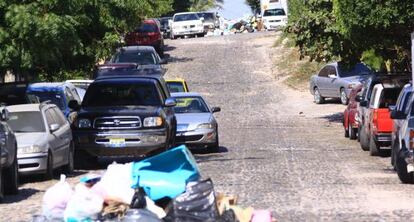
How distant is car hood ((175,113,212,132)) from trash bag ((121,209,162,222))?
15.1 m

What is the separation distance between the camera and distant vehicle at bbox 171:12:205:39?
64.6 meters

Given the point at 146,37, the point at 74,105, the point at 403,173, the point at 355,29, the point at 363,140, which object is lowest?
the point at 146,37

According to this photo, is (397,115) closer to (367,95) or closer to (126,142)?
(126,142)

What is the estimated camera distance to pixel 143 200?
11156 millimetres

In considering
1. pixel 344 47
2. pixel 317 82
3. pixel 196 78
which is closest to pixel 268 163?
pixel 344 47

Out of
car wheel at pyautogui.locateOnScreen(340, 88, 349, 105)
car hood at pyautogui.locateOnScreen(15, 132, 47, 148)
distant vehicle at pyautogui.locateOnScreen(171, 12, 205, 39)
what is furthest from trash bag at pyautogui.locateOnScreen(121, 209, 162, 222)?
distant vehicle at pyautogui.locateOnScreen(171, 12, 205, 39)

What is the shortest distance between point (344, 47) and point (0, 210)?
1885 cm

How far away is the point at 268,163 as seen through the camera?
76.4ft

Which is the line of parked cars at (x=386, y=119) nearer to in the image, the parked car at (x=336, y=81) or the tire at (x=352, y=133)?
the tire at (x=352, y=133)

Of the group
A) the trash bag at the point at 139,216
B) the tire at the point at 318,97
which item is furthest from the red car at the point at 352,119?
the trash bag at the point at 139,216

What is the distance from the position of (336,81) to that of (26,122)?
2151 cm

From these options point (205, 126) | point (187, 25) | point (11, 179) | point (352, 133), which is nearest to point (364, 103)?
point (352, 133)

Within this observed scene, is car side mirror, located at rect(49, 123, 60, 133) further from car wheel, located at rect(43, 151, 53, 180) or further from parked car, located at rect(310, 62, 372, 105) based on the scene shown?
parked car, located at rect(310, 62, 372, 105)

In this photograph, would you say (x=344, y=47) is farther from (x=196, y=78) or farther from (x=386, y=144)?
(x=196, y=78)
